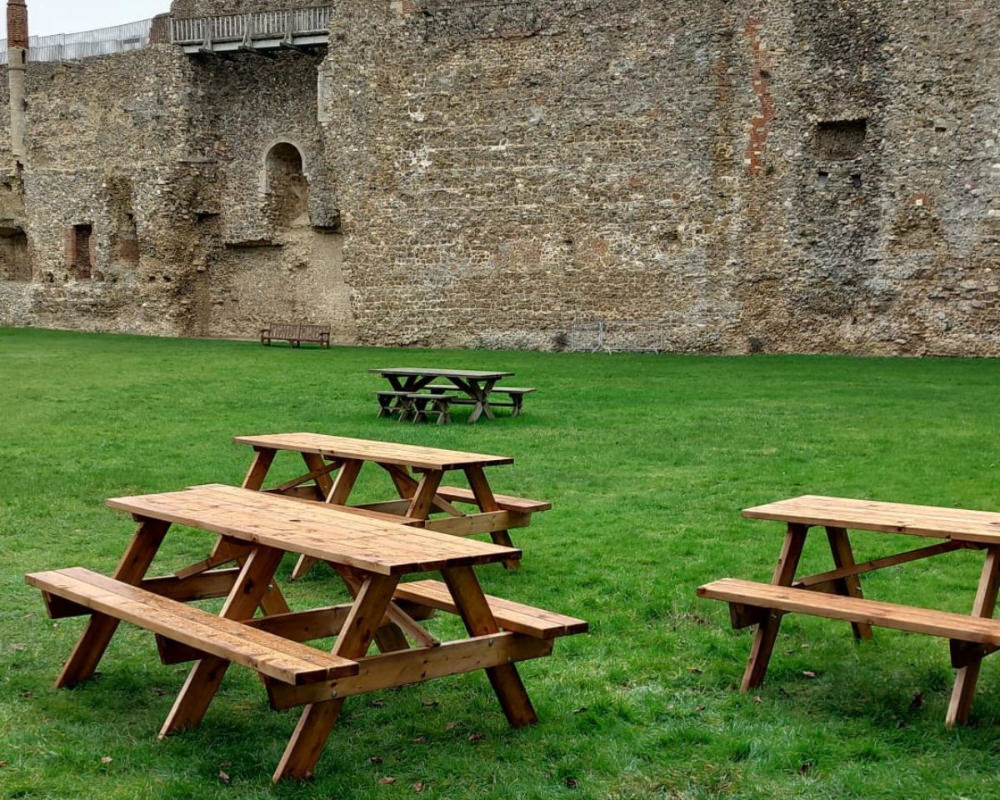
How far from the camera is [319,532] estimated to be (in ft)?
13.3

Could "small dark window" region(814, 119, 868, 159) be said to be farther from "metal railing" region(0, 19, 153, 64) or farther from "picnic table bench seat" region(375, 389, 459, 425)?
"metal railing" region(0, 19, 153, 64)

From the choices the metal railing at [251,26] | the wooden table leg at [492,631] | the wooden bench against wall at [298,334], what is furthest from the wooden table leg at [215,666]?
the metal railing at [251,26]

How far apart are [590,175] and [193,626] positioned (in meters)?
19.3

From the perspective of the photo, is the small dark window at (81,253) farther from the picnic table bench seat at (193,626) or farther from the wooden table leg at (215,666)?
the wooden table leg at (215,666)

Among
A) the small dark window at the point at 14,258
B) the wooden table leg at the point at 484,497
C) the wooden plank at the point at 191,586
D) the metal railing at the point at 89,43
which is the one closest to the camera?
the wooden plank at the point at 191,586

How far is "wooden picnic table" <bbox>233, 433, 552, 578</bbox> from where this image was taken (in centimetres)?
575

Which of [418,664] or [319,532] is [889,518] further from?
[319,532]

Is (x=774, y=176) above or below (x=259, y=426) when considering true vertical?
above

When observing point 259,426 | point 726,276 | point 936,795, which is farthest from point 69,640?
point 726,276

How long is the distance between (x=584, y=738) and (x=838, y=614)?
987mm

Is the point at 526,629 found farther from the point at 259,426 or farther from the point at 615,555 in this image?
the point at 259,426

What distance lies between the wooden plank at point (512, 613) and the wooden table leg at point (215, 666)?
22.8 inches

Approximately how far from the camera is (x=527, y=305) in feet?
75.9

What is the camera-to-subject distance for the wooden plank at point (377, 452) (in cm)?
582
